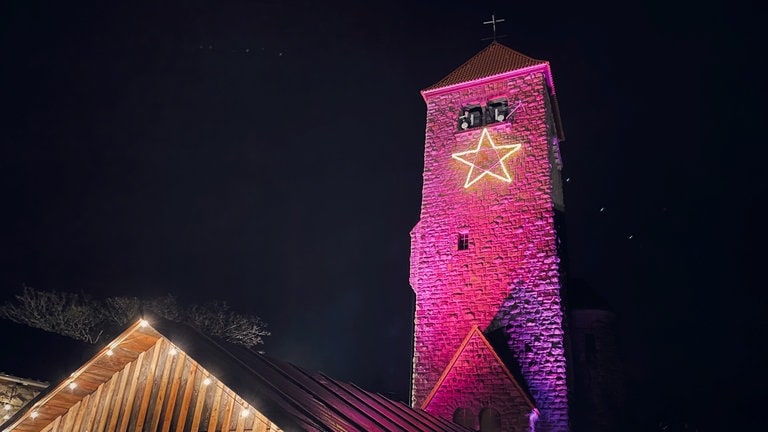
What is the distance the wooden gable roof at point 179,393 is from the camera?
518cm

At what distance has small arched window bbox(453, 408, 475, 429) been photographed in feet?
41.0

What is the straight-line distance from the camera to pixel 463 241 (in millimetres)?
14727

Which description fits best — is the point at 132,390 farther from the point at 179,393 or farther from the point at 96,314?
the point at 96,314

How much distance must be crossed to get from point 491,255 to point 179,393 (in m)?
9.67

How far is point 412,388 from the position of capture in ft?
45.6

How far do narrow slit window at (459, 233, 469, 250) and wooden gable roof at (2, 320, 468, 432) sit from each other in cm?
819

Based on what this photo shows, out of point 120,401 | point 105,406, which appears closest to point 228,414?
point 120,401

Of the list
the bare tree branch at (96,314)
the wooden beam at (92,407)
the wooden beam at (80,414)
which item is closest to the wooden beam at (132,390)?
the wooden beam at (92,407)

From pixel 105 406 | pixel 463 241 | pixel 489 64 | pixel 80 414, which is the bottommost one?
pixel 80 414

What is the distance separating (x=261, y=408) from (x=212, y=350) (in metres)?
1.17

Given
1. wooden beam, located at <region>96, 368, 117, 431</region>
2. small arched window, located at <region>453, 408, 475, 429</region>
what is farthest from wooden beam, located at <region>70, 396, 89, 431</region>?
small arched window, located at <region>453, 408, 475, 429</region>

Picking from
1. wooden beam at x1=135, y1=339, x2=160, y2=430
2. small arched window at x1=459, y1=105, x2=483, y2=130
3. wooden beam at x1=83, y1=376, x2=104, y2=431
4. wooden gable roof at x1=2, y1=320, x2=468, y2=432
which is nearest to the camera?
wooden gable roof at x1=2, y1=320, x2=468, y2=432

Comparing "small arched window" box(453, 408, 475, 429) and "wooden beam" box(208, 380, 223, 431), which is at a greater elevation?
"wooden beam" box(208, 380, 223, 431)

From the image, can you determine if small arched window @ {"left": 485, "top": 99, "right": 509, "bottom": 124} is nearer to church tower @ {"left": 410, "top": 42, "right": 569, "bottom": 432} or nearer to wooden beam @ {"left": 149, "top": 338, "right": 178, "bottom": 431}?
church tower @ {"left": 410, "top": 42, "right": 569, "bottom": 432}
